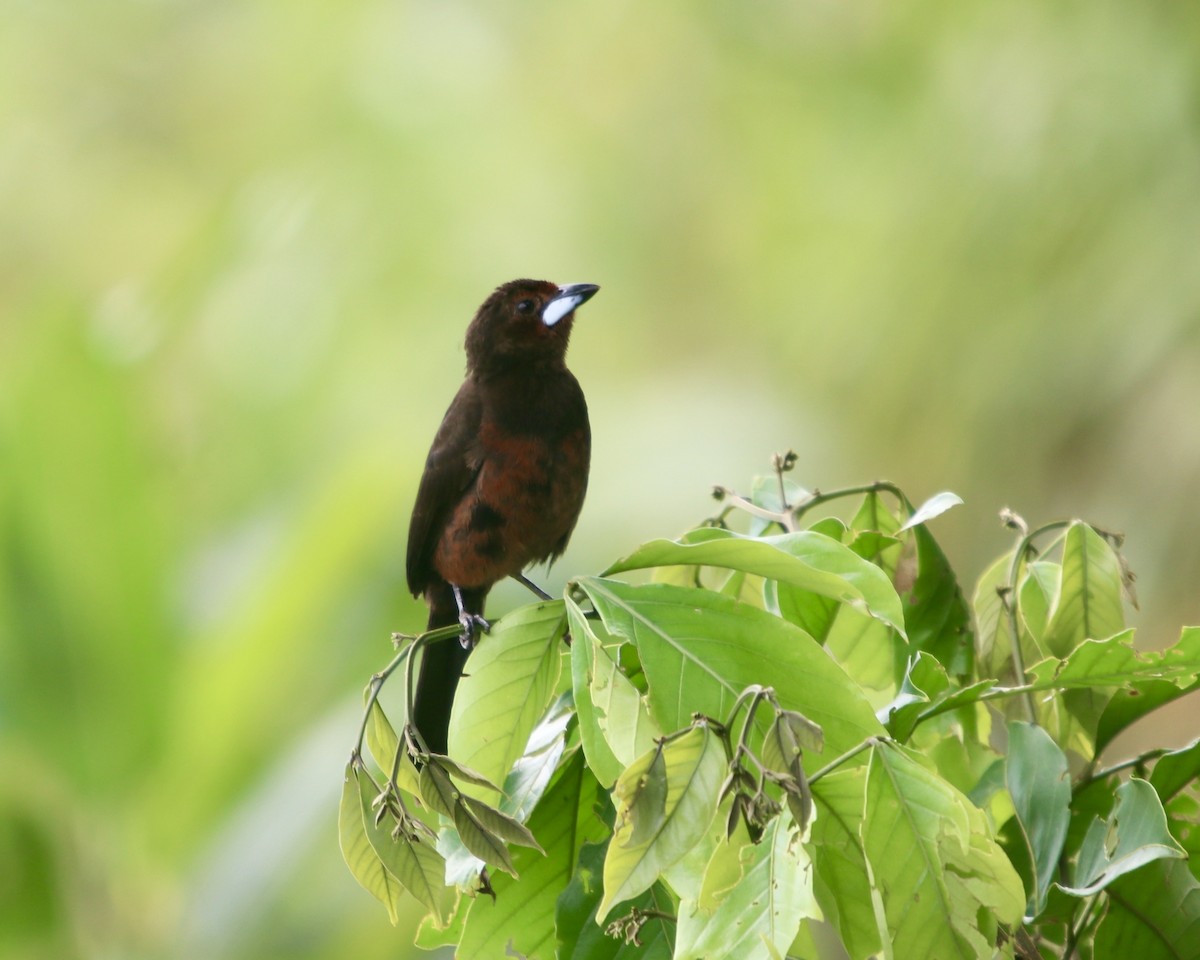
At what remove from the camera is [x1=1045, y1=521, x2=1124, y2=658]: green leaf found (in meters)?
1.03

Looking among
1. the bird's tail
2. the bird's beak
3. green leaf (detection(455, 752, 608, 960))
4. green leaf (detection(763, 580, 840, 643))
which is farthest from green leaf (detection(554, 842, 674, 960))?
the bird's beak

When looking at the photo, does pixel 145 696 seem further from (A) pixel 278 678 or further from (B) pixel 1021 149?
(B) pixel 1021 149

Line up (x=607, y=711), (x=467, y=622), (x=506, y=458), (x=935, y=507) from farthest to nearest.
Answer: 1. (x=506, y=458)
2. (x=467, y=622)
3. (x=935, y=507)
4. (x=607, y=711)

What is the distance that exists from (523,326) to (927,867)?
1.10 metres

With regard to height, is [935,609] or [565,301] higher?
[565,301]

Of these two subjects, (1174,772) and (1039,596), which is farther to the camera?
(1039,596)

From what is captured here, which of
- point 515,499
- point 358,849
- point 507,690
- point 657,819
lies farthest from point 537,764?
point 515,499

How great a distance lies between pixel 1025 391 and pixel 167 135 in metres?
4.54

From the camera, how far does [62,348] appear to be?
270cm

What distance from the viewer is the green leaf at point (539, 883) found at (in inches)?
37.2

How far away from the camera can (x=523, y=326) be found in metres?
1.70

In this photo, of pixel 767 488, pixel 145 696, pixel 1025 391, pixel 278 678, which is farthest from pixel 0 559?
pixel 1025 391

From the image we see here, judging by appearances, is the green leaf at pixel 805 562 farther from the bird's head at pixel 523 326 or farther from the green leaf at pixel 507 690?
the bird's head at pixel 523 326

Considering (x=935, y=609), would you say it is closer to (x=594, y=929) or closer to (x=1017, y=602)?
(x=1017, y=602)
